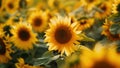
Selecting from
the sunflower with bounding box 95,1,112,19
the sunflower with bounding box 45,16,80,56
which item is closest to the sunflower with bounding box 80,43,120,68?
the sunflower with bounding box 45,16,80,56

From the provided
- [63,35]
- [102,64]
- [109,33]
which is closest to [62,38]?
[63,35]

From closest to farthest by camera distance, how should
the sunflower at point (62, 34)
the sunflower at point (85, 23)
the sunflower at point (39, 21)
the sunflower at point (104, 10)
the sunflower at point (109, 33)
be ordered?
the sunflower at point (62, 34)
the sunflower at point (109, 33)
the sunflower at point (85, 23)
the sunflower at point (104, 10)
the sunflower at point (39, 21)

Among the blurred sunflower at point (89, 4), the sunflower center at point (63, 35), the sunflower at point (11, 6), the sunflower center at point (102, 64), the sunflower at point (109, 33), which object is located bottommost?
the sunflower at point (11, 6)

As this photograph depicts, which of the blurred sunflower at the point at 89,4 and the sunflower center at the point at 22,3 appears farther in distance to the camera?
the sunflower center at the point at 22,3

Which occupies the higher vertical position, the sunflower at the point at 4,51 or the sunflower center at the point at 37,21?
the sunflower at the point at 4,51

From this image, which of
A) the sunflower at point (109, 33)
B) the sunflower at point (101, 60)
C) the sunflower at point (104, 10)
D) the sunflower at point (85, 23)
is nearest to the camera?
the sunflower at point (101, 60)

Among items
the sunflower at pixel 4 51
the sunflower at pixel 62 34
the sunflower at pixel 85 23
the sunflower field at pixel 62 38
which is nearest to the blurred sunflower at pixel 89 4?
the sunflower field at pixel 62 38

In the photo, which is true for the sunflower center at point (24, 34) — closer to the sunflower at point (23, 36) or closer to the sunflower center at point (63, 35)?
the sunflower at point (23, 36)
